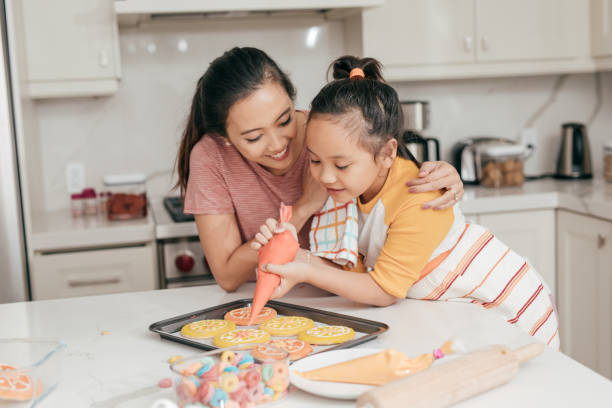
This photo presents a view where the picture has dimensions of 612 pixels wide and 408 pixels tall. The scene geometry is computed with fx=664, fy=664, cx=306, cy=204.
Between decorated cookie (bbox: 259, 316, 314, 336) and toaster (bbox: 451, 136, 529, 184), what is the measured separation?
6.11 feet

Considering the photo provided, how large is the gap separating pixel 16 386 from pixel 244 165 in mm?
858

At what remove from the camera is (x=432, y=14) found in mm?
2670

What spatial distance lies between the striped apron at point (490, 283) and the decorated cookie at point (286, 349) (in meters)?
0.40

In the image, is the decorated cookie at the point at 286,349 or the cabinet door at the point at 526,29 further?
the cabinet door at the point at 526,29

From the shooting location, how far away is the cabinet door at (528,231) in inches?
101

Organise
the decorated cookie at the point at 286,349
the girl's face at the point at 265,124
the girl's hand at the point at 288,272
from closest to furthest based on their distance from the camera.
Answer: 1. the decorated cookie at the point at 286,349
2. the girl's hand at the point at 288,272
3. the girl's face at the point at 265,124

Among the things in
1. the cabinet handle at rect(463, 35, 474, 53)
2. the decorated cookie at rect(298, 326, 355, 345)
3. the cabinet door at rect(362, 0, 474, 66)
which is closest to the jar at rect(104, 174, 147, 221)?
the cabinet door at rect(362, 0, 474, 66)

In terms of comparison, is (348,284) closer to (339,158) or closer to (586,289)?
(339,158)

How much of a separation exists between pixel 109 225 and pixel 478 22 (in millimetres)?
1666

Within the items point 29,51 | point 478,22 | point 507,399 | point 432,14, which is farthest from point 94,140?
point 507,399

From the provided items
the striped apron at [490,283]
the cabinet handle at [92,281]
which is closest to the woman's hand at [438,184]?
the striped apron at [490,283]

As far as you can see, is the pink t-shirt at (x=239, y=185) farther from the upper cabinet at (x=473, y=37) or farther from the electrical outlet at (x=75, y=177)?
the electrical outlet at (x=75, y=177)

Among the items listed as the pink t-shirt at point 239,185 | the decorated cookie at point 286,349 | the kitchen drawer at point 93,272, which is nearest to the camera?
the decorated cookie at point 286,349

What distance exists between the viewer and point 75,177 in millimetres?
2807
